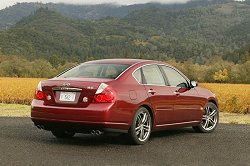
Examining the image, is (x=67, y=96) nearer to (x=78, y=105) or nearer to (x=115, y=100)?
(x=78, y=105)

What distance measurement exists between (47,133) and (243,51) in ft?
473

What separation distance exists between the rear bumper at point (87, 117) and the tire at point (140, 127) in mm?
179

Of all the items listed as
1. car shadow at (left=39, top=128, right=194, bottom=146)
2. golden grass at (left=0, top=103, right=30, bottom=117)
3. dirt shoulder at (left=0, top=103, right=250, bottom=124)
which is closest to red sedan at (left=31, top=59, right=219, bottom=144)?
car shadow at (left=39, top=128, right=194, bottom=146)

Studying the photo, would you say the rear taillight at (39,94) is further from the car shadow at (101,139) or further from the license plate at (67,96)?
the car shadow at (101,139)

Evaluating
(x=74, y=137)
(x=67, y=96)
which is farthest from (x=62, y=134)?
(x=67, y=96)

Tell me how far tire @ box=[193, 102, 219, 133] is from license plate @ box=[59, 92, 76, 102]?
3.47 m

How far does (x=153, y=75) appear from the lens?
9070 millimetres

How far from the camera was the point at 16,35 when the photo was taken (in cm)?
18988

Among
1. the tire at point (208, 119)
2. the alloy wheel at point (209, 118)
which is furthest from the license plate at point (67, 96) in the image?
the alloy wheel at point (209, 118)

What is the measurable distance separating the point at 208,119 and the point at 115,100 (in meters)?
3.39

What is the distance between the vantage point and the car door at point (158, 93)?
8680 mm

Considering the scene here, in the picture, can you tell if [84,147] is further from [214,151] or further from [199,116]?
[199,116]

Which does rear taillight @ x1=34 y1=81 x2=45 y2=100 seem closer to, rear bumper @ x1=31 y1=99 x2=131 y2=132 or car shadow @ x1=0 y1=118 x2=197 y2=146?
rear bumper @ x1=31 y1=99 x2=131 y2=132

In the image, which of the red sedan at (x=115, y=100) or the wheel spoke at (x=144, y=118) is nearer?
the red sedan at (x=115, y=100)
